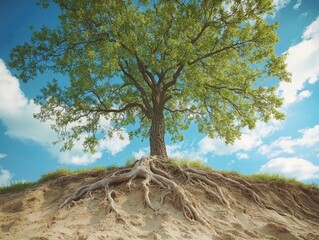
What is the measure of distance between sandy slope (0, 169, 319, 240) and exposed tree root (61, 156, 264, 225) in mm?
213

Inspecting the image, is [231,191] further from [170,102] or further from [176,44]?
[170,102]

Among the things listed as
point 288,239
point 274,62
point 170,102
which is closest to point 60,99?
point 170,102

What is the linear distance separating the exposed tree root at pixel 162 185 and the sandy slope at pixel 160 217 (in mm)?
213

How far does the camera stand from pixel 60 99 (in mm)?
17141

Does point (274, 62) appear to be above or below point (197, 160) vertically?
above

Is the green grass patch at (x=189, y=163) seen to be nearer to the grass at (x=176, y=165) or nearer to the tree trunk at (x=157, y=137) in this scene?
the grass at (x=176, y=165)

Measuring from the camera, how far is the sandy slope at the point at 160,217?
820 cm

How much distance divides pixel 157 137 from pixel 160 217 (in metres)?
6.89

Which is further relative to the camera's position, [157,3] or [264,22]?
[157,3]

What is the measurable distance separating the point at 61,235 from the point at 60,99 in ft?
35.5

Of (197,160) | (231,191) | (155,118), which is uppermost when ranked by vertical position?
(155,118)

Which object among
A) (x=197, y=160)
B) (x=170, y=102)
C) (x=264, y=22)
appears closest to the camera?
(x=197, y=160)

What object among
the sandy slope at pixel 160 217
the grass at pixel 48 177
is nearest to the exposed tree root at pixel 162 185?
the sandy slope at pixel 160 217

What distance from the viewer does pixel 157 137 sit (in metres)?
15.5
